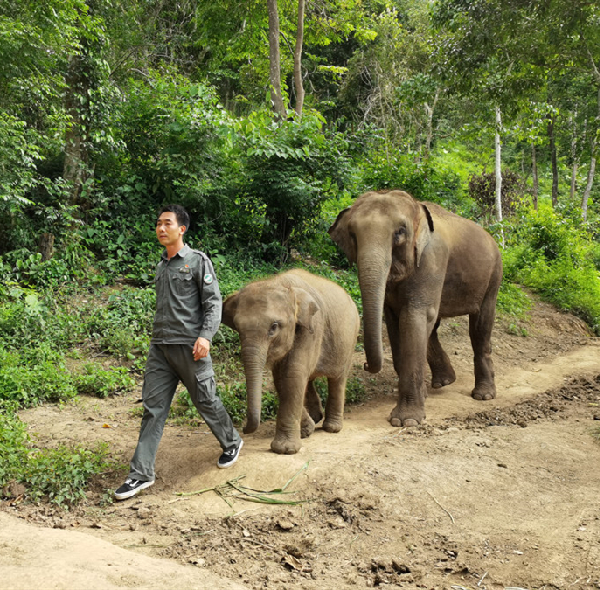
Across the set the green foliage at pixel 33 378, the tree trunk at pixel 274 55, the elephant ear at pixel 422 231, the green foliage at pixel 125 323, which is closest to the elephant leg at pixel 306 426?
the elephant ear at pixel 422 231

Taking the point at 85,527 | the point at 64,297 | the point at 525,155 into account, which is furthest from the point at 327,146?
the point at 525,155

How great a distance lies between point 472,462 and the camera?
521 centimetres

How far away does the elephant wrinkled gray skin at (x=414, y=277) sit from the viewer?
6.23 metres

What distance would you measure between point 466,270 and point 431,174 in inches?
200

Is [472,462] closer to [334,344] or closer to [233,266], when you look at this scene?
[334,344]

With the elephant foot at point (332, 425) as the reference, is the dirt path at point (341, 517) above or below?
above

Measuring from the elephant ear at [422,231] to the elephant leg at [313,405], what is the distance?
1947mm

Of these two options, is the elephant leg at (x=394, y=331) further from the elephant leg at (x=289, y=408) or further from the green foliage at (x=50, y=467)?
the green foliage at (x=50, y=467)

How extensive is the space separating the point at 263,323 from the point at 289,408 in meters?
0.89

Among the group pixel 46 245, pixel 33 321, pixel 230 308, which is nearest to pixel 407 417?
pixel 230 308

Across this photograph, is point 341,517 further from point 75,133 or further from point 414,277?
point 75,133

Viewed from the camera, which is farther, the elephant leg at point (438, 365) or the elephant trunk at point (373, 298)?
the elephant leg at point (438, 365)

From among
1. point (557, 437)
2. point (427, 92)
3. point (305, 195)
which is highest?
point (427, 92)

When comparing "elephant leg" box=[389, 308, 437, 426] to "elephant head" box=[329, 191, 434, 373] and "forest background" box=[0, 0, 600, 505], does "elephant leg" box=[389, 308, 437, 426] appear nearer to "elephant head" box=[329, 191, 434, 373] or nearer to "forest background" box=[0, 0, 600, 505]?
"elephant head" box=[329, 191, 434, 373]
